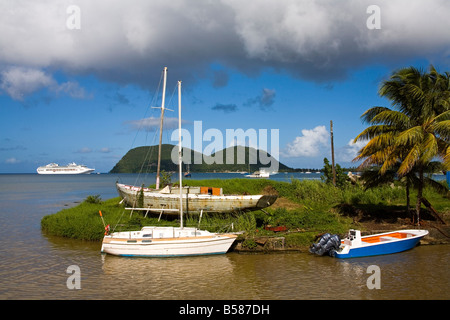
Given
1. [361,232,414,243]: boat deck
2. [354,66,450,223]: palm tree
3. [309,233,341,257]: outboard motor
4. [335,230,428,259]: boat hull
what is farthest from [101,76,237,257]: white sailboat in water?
[354,66,450,223]: palm tree

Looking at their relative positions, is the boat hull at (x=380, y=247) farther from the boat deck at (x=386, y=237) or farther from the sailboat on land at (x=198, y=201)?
the sailboat on land at (x=198, y=201)

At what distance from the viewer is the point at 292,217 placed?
23.5 metres

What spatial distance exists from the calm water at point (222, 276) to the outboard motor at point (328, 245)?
0.45 m

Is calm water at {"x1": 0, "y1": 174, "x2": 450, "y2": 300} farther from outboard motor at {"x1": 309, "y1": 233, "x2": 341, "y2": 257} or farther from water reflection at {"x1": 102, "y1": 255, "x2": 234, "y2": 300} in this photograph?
outboard motor at {"x1": 309, "y1": 233, "x2": 341, "y2": 257}

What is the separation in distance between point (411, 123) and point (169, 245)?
17897 millimetres

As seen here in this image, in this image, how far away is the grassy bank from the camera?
21.9 m

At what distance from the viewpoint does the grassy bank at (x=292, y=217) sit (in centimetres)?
2186

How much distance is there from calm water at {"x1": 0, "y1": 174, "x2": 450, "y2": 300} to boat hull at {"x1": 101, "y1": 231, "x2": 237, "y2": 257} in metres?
0.43

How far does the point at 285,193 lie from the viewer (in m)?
37.3

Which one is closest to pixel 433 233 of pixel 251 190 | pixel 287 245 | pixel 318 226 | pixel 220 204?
pixel 318 226

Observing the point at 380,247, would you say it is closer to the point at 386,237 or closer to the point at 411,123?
the point at 386,237

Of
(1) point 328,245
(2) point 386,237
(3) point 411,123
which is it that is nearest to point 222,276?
(1) point 328,245
